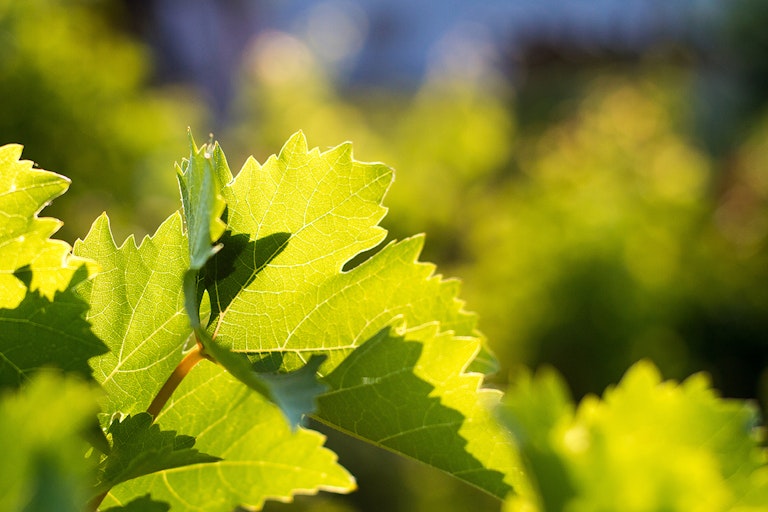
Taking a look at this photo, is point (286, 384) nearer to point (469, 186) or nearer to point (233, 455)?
point (233, 455)

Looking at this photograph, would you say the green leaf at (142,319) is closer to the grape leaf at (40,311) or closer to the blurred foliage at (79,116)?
the grape leaf at (40,311)

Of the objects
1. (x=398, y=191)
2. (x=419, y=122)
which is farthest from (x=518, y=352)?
(x=419, y=122)

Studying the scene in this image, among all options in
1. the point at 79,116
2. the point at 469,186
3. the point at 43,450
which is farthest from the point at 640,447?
the point at 469,186

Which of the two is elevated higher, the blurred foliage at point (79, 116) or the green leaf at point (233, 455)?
the blurred foliage at point (79, 116)

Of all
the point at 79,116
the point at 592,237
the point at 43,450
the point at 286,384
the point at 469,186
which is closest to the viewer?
the point at 43,450

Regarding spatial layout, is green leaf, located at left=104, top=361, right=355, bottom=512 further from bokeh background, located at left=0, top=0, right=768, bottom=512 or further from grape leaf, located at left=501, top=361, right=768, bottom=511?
bokeh background, located at left=0, top=0, right=768, bottom=512

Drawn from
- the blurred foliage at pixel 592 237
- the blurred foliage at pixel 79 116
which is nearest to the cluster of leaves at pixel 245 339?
the blurred foliage at pixel 79 116

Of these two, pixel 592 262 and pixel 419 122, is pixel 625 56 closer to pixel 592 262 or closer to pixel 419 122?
pixel 419 122

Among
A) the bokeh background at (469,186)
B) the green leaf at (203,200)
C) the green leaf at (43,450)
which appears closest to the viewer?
the green leaf at (43,450)
